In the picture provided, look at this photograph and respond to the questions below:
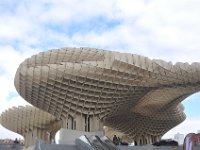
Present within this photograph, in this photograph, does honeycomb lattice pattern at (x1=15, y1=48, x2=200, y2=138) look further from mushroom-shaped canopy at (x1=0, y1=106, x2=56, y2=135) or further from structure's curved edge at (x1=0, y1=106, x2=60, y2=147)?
structure's curved edge at (x1=0, y1=106, x2=60, y2=147)

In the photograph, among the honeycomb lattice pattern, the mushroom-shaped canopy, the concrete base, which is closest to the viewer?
the honeycomb lattice pattern

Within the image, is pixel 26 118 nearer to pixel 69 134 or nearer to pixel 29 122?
pixel 29 122

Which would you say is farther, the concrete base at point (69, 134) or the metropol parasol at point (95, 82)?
the concrete base at point (69, 134)

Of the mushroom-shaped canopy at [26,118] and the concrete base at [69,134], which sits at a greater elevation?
the mushroom-shaped canopy at [26,118]

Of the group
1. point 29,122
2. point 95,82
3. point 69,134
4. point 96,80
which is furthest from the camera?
point 29,122

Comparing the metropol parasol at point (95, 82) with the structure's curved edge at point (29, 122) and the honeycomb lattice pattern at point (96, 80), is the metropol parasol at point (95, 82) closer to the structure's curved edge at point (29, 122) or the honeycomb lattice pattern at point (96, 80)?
the honeycomb lattice pattern at point (96, 80)

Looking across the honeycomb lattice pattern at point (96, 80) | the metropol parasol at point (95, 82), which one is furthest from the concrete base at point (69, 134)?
the honeycomb lattice pattern at point (96, 80)

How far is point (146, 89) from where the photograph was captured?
45125mm

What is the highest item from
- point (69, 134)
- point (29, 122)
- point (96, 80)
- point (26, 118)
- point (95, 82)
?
point (96, 80)

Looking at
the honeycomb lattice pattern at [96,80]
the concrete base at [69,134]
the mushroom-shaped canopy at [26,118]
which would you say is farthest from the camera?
the mushroom-shaped canopy at [26,118]

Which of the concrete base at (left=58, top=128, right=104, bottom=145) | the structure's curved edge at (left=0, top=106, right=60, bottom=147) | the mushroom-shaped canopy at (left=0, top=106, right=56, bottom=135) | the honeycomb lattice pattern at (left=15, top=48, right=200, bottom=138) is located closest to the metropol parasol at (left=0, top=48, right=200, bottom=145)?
the honeycomb lattice pattern at (left=15, top=48, right=200, bottom=138)

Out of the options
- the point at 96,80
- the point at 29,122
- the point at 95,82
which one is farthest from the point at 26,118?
the point at 96,80

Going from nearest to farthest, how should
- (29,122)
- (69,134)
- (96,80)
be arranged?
(96,80) → (69,134) → (29,122)

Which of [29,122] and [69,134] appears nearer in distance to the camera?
[69,134]
